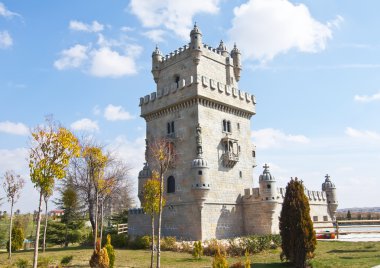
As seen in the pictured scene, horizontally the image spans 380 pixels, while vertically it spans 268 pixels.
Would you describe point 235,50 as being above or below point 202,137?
above

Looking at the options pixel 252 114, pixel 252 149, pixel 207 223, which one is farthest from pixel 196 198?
pixel 252 114

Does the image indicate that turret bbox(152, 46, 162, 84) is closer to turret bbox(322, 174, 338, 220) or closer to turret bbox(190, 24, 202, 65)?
turret bbox(190, 24, 202, 65)

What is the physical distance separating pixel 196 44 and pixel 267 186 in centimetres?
1426

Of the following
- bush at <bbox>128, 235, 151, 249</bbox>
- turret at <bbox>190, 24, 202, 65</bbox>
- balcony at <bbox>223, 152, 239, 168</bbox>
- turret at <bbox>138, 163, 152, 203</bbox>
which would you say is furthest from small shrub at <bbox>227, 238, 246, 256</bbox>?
turret at <bbox>190, 24, 202, 65</bbox>

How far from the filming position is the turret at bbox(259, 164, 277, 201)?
29203mm

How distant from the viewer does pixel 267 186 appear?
2938cm

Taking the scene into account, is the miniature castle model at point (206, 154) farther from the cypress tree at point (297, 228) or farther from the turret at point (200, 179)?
the cypress tree at point (297, 228)

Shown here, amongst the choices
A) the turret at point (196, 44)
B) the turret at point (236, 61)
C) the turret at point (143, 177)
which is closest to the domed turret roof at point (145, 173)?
the turret at point (143, 177)

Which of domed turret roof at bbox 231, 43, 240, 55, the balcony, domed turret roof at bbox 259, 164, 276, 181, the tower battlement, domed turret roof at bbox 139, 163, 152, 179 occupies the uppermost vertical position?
domed turret roof at bbox 231, 43, 240, 55

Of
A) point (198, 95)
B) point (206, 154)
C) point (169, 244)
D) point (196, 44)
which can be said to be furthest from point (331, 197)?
point (196, 44)

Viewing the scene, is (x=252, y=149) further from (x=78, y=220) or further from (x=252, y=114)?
(x=78, y=220)

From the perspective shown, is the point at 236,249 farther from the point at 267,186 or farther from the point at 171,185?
the point at 171,185

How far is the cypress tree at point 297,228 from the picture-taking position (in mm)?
17469

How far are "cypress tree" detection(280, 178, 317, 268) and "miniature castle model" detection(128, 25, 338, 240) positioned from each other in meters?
10.0
